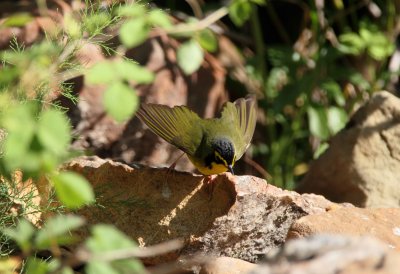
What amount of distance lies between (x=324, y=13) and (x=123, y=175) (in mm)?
3336

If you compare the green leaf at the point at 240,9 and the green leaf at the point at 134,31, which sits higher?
the green leaf at the point at 134,31

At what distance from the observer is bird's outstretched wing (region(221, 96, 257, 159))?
5525 millimetres

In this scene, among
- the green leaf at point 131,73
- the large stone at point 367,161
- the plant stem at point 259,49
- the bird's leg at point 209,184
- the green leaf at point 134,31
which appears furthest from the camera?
the plant stem at point 259,49

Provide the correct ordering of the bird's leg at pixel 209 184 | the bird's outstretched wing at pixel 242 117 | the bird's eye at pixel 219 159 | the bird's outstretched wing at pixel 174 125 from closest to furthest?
the bird's leg at pixel 209 184
the bird's eye at pixel 219 159
the bird's outstretched wing at pixel 174 125
the bird's outstretched wing at pixel 242 117

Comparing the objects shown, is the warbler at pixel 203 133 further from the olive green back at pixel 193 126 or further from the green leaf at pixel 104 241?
the green leaf at pixel 104 241

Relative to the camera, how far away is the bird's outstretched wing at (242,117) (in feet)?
18.1

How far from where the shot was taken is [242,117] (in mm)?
5637

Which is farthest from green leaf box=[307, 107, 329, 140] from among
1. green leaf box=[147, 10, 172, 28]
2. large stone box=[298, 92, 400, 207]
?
green leaf box=[147, 10, 172, 28]

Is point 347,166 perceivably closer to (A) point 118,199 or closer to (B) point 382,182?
(B) point 382,182

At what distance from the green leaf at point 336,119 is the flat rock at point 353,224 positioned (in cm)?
232

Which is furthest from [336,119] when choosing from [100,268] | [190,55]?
[100,268]

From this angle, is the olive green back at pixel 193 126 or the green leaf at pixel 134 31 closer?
the green leaf at pixel 134 31

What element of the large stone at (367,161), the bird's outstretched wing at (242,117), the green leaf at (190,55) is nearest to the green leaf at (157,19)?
the green leaf at (190,55)

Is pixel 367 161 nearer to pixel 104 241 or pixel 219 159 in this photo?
pixel 219 159
